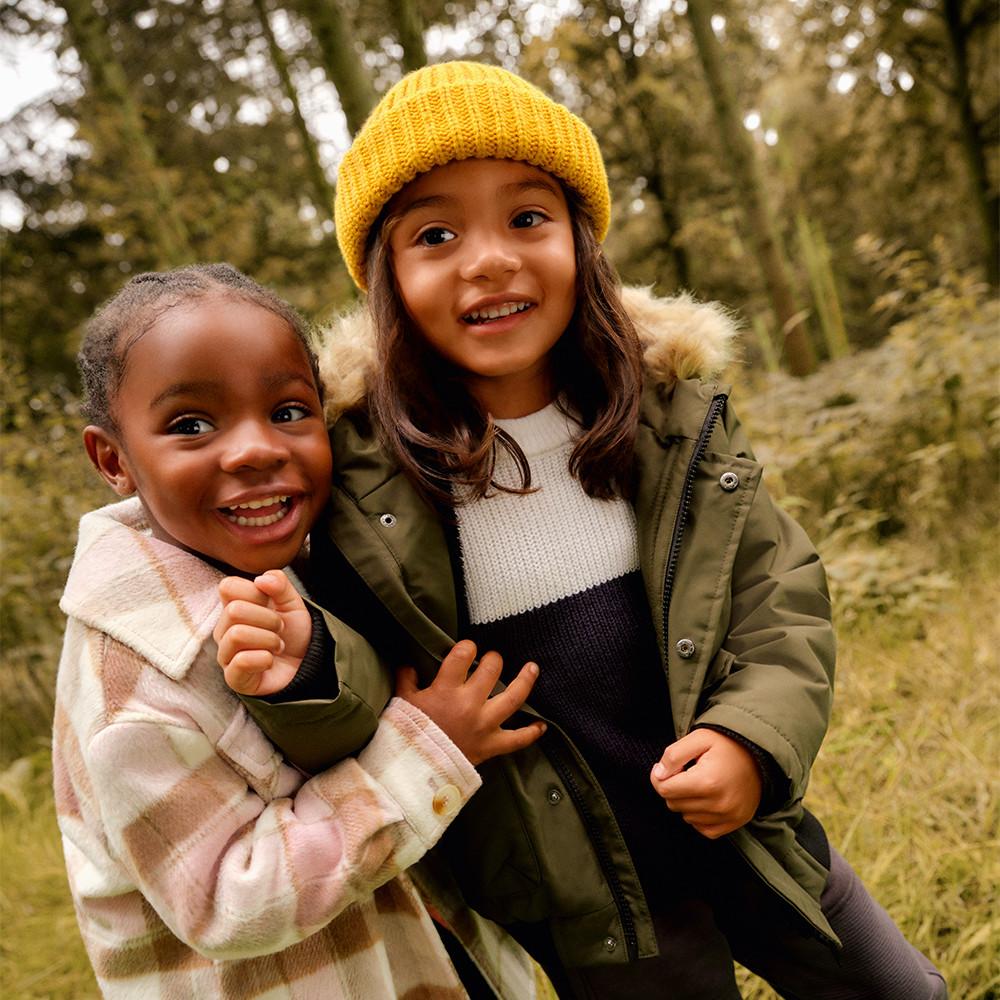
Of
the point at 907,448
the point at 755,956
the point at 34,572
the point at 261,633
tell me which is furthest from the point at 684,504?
the point at 34,572

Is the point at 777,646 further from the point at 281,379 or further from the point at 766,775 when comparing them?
the point at 281,379

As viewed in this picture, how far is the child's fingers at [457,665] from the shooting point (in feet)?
4.20

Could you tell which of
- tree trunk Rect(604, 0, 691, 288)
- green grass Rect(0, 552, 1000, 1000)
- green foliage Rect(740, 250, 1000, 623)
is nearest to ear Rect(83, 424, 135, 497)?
green grass Rect(0, 552, 1000, 1000)

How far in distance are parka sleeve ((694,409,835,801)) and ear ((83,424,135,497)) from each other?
39.8 inches

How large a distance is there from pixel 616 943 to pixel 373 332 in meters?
1.18

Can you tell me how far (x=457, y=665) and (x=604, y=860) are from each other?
0.43 metres

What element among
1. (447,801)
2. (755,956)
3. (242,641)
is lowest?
(755,956)

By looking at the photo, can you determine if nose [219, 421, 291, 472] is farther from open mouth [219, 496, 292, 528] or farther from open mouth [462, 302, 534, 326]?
open mouth [462, 302, 534, 326]

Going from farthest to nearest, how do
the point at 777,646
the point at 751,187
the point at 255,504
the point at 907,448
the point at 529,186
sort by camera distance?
the point at 751,187
the point at 907,448
the point at 529,186
the point at 777,646
the point at 255,504

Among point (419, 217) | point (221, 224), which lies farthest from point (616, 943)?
point (221, 224)

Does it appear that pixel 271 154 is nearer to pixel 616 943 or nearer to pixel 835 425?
pixel 835 425

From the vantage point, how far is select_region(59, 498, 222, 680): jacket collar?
1.09 meters

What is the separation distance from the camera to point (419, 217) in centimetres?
141

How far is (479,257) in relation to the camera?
1.34m
